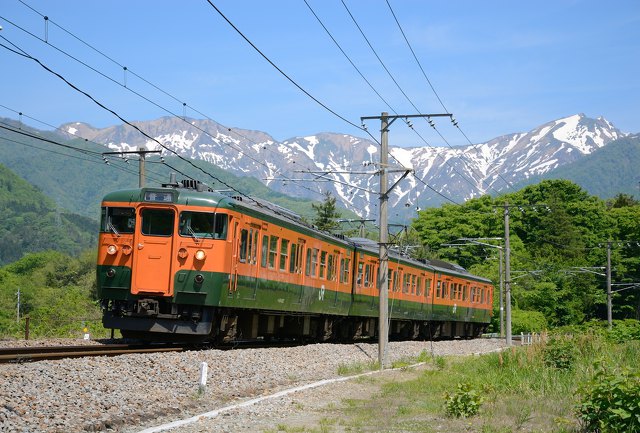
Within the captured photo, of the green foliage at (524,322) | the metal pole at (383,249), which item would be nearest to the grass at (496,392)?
the metal pole at (383,249)

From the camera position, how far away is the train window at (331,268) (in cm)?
2650

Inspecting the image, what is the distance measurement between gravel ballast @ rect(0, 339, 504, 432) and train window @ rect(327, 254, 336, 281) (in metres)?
8.11

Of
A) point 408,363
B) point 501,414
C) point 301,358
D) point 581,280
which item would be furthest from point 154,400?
point 581,280

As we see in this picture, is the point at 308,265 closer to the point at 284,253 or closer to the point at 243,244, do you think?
the point at 284,253

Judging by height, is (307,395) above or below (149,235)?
below

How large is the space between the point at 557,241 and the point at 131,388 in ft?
241

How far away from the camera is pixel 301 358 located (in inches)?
793

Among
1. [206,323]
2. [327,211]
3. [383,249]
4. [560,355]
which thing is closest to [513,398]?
[560,355]

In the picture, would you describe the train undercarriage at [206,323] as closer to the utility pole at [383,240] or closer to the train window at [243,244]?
the train window at [243,244]

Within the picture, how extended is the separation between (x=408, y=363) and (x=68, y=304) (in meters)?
37.3

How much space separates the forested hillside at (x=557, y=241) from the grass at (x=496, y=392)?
47.1 meters

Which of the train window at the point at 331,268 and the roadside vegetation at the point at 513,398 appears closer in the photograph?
the roadside vegetation at the point at 513,398

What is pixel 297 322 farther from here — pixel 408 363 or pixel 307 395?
pixel 307 395

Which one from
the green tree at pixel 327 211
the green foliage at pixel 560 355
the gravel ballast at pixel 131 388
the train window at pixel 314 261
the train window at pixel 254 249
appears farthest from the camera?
the green tree at pixel 327 211
